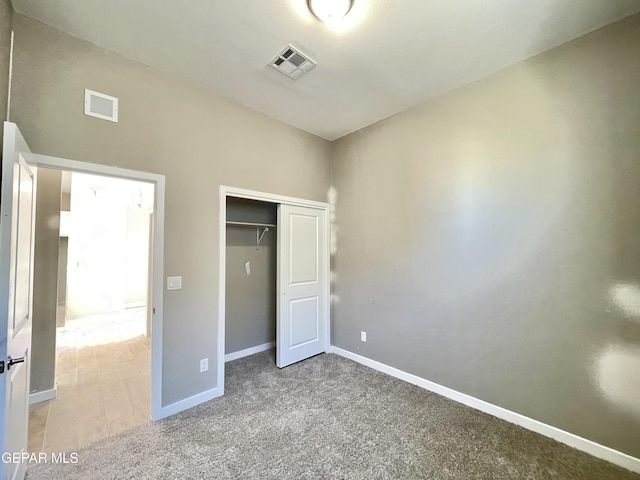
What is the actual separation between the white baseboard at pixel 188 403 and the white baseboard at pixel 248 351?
0.87m

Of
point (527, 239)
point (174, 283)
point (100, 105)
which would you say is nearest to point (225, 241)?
point (174, 283)

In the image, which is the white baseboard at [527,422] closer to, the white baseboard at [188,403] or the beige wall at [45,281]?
the white baseboard at [188,403]

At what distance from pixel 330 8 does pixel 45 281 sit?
351 centimetres

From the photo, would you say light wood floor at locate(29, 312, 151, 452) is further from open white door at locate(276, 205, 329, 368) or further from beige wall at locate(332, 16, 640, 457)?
beige wall at locate(332, 16, 640, 457)

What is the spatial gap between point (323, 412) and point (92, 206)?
7.15 metres

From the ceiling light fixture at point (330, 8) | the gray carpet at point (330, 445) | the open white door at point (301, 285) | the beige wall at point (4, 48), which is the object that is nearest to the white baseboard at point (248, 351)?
the open white door at point (301, 285)

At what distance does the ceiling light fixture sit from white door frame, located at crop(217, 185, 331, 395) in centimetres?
169

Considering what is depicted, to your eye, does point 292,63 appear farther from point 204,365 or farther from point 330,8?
point 204,365

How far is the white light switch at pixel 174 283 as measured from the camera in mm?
2332

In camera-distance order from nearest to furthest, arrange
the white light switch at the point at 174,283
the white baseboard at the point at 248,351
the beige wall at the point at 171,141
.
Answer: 1. the beige wall at the point at 171,141
2. the white light switch at the point at 174,283
3. the white baseboard at the point at 248,351

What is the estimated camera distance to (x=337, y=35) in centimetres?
193

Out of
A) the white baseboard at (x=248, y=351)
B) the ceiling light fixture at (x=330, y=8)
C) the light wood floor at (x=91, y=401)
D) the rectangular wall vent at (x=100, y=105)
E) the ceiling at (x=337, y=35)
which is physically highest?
the ceiling at (x=337, y=35)

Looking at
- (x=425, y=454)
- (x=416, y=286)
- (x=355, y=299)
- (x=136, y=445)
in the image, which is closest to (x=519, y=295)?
(x=416, y=286)

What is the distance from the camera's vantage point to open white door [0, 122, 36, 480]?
120cm
